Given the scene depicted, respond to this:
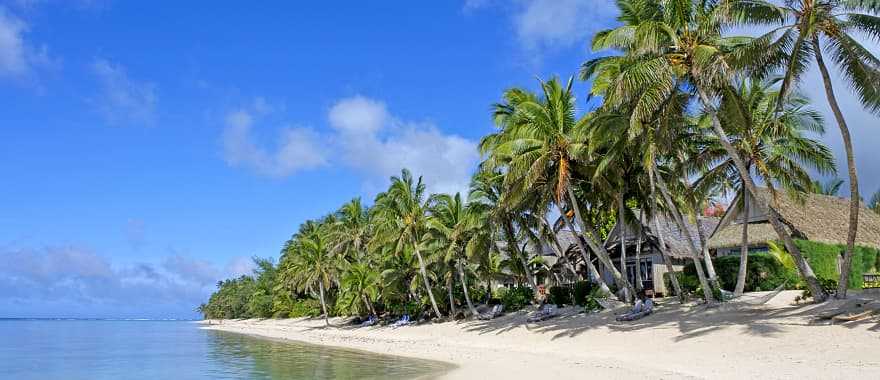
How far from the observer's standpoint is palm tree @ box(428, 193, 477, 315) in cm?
3192

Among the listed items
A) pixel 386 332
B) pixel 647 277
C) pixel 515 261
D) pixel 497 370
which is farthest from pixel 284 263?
pixel 497 370

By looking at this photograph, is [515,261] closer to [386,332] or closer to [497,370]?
[386,332]

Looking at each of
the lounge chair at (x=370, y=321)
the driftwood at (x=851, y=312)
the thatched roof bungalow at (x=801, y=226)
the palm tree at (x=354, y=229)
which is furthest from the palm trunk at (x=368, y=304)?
the driftwood at (x=851, y=312)

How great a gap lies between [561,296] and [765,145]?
1188cm

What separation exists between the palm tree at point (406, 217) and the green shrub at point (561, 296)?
309 inches

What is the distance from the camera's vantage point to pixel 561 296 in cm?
2938

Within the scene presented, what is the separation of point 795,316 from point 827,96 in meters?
5.88

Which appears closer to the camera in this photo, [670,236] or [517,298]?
[517,298]

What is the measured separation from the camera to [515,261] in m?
33.5

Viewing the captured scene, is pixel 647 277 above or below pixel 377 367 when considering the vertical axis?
above

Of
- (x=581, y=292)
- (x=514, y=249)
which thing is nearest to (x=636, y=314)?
(x=581, y=292)

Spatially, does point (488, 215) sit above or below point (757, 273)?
above

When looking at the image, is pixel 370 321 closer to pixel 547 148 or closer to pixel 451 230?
pixel 451 230

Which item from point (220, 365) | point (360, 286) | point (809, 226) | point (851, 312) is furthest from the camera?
point (360, 286)
